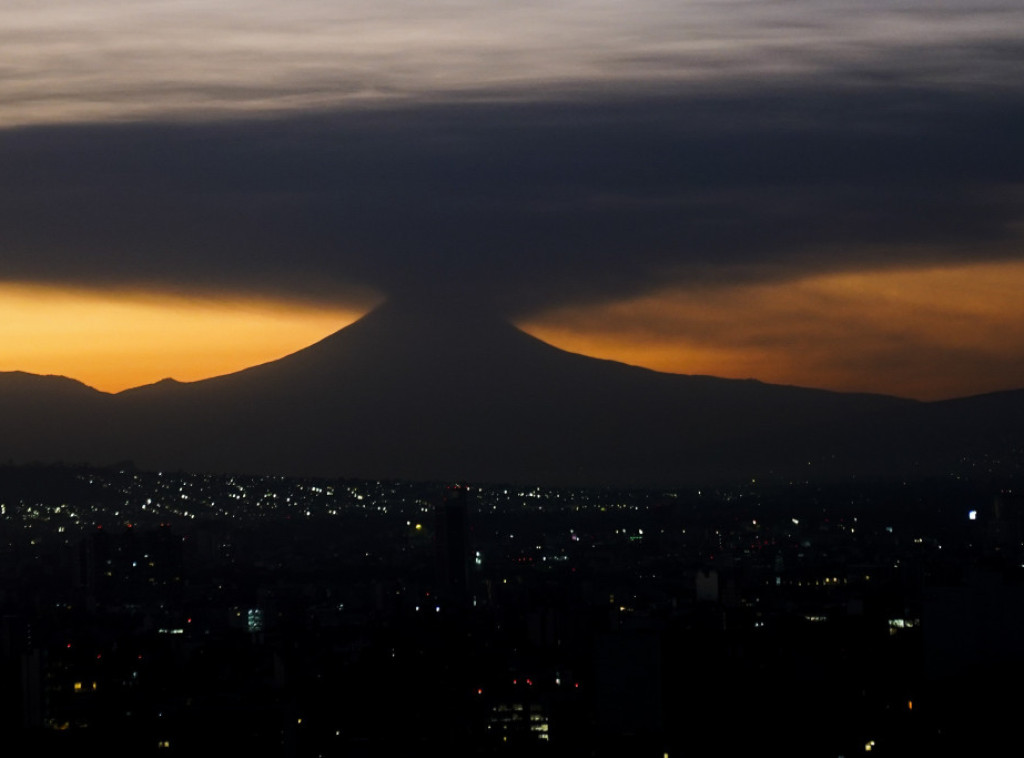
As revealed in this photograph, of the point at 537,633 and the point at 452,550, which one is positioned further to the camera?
the point at 452,550

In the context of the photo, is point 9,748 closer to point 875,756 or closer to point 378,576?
point 875,756

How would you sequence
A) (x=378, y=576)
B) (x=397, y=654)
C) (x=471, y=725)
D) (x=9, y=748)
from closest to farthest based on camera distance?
(x=9, y=748) < (x=471, y=725) < (x=397, y=654) < (x=378, y=576)

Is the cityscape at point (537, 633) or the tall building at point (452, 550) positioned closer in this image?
the cityscape at point (537, 633)

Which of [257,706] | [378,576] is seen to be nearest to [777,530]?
[378,576]

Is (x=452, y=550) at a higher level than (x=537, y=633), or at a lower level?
higher

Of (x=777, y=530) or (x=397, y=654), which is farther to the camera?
(x=777, y=530)

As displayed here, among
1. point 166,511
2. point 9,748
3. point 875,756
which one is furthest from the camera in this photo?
point 166,511

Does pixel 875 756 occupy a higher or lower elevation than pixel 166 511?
lower

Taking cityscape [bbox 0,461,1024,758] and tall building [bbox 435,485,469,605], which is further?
tall building [bbox 435,485,469,605]
